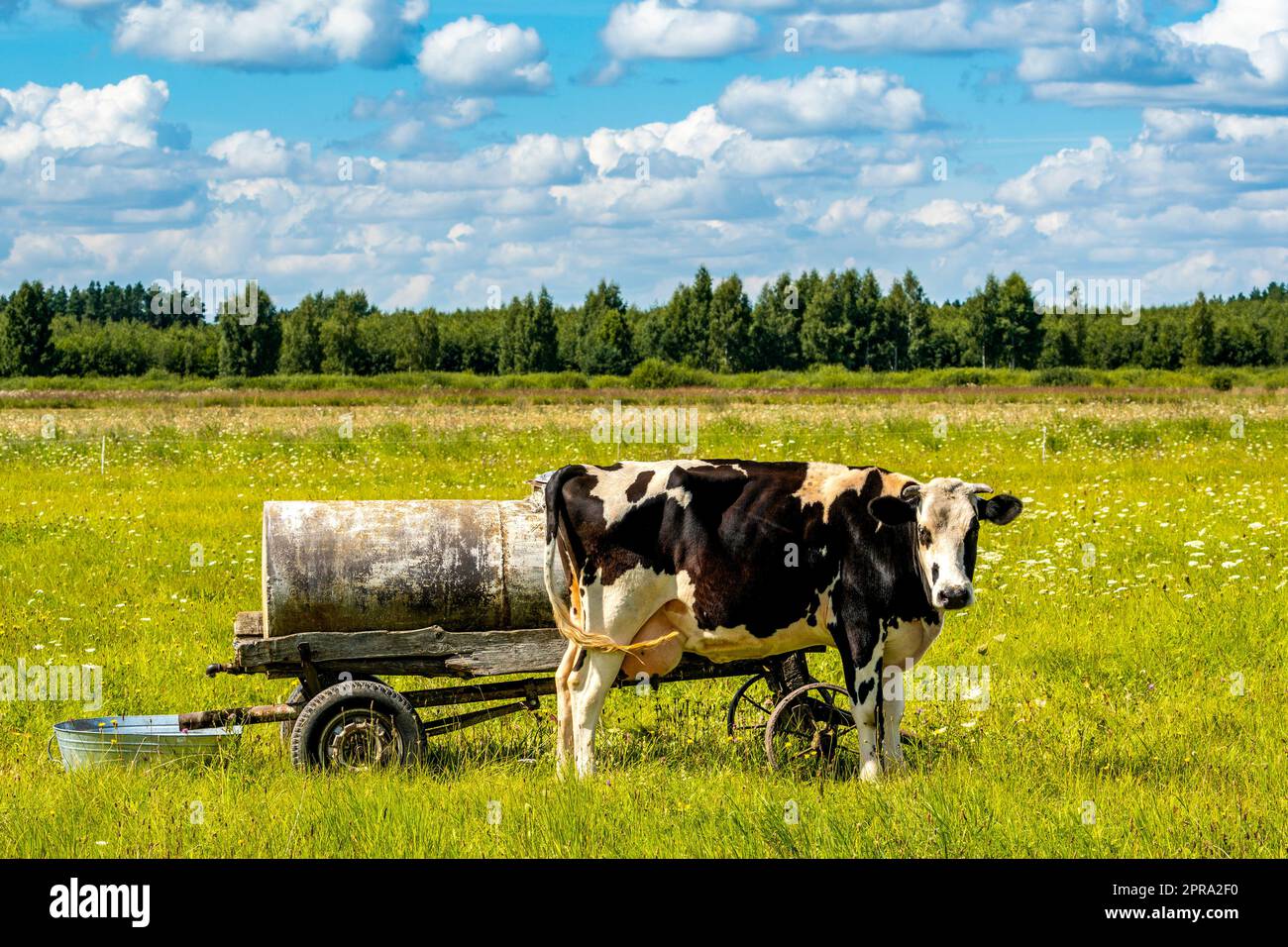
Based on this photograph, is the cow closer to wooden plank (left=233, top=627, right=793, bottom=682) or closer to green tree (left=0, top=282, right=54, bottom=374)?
wooden plank (left=233, top=627, right=793, bottom=682)

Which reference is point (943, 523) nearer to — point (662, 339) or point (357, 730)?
point (357, 730)

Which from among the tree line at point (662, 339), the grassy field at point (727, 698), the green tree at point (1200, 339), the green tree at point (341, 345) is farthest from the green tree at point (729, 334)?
the grassy field at point (727, 698)

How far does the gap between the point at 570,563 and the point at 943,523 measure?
2382 millimetres

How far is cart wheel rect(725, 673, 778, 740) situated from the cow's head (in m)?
1.71

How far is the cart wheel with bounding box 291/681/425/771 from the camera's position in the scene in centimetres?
879

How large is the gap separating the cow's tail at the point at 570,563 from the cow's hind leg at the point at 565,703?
217mm

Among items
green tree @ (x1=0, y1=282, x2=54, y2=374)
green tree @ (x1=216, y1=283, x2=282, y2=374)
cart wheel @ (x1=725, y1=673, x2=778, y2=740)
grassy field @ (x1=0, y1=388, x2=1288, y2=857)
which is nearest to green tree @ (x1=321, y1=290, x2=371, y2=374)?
green tree @ (x1=216, y1=283, x2=282, y2=374)

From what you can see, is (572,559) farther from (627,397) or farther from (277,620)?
(627,397)

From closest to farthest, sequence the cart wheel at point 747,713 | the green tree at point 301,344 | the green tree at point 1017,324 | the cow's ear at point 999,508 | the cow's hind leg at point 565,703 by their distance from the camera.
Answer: the cow's ear at point 999,508 → the cow's hind leg at point 565,703 → the cart wheel at point 747,713 → the green tree at point 301,344 → the green tree at point 1017,324

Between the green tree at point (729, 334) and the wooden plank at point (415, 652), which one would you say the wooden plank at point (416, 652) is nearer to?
the wooden plank at point (415, 652)

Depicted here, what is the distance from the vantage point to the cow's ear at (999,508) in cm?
853

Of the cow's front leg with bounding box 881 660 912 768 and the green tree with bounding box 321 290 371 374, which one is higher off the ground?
the green tree with bounding box 321 290 371 374

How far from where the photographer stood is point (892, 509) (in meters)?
8.38

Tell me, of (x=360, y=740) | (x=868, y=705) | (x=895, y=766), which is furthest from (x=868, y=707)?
(x=360, y=740)
